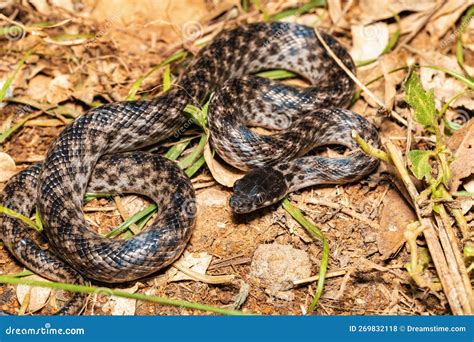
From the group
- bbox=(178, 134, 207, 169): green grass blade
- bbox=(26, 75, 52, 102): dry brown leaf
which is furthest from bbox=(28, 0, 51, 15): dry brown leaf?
bbox=(178, 134, 207, 169): green grass blade

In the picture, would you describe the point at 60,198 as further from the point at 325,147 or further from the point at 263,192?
the point at 325,147

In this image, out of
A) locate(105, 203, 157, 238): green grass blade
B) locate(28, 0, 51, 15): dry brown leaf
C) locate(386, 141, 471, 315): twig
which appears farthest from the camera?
locate(28, 0, 51, 15): dry brown leaf

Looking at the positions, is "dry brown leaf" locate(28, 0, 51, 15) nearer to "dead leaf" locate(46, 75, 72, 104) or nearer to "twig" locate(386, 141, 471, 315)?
"dead leaf" locate(46, 75, 72, 104)

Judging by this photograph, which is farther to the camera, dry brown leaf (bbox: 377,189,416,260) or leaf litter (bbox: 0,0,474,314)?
dry brown leaf (bbox: 377,189,416,260)

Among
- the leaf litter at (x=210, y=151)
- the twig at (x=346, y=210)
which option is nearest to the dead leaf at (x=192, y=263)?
the leaf litter at (x=210, y=151)

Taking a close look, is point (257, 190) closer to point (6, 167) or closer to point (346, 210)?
point (346, 210)

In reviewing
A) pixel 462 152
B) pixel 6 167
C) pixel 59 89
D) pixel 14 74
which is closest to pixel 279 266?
pixel 462 152
